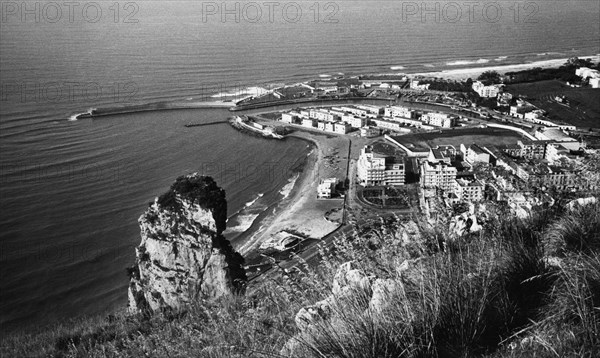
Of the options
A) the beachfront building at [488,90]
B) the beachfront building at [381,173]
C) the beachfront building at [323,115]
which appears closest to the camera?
the beachfront building at [381,173]

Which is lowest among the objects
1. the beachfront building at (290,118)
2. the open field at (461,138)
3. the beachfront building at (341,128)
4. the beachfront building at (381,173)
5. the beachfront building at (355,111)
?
the beachfront building at (381,173)

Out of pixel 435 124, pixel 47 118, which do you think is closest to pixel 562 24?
pixel 435 124

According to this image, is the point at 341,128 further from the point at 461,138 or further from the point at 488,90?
the point at 488,90

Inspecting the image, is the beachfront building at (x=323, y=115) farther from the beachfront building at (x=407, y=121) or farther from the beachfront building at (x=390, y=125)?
the beachfront building at (x=407, y=121)

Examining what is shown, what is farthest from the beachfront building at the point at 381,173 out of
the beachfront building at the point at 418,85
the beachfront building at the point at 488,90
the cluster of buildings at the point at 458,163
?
the beachfront building at the point at 418,85

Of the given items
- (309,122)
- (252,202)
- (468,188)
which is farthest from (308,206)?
(309,122)

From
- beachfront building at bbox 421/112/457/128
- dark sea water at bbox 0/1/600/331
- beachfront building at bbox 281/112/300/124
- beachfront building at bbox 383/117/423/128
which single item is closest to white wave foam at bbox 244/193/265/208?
dark sea water at bbox 0/1/600/331

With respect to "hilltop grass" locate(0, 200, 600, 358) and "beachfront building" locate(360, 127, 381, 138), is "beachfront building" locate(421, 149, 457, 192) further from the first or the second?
"hilltop grass" locate(0, 200, 600, 358)
